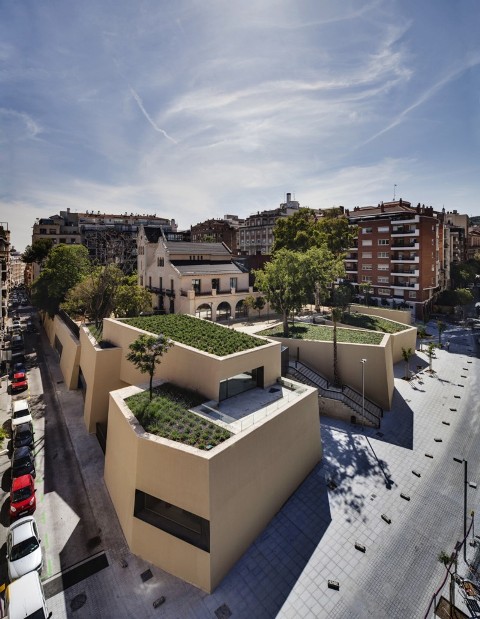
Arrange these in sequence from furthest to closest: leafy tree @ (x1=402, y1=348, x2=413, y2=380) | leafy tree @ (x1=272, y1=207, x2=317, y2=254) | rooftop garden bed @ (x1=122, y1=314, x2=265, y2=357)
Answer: leafy tree @ (x1=272, y1=207, x2=317, y2=254), leafy tree @ (x1=402, y1=348, x2=413, y2=380), rooftop garden bed @ (x1=122, y1=314, x2=265, y2=357)

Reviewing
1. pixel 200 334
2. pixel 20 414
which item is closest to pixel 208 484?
pixel 200 334

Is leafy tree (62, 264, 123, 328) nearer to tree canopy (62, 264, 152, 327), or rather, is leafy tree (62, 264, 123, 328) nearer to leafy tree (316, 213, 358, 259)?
tree canopy (62, 264, 152, 327)

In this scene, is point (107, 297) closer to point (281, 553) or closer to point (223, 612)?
point (281, 553)

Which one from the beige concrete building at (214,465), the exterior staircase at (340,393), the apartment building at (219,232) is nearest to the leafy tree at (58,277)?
the beige concrete building at (214,465)

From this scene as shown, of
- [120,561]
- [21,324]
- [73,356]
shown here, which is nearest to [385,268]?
[73,356]

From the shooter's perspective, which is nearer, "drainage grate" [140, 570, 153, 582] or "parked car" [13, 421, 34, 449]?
"drainage grate" [140, 570, 153, 582]

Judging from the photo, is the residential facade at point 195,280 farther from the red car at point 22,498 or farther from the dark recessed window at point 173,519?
the dark recessed window at point 173,519

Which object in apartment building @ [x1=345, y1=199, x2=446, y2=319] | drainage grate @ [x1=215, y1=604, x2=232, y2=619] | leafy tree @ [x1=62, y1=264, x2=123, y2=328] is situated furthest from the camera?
apartment building @ [x1=345, y1=199, x2=446, y2=319]

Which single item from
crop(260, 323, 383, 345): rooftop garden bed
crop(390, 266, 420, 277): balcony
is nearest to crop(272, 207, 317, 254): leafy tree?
crop(260, 323, 383, 345): rooftop garden bed

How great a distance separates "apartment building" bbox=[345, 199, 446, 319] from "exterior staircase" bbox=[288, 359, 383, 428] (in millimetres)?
35993

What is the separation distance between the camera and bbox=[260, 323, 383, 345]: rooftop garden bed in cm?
3138

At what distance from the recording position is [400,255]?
5844 centimetres

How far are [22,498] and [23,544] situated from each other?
142 inches

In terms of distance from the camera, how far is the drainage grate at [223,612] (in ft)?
41.9
